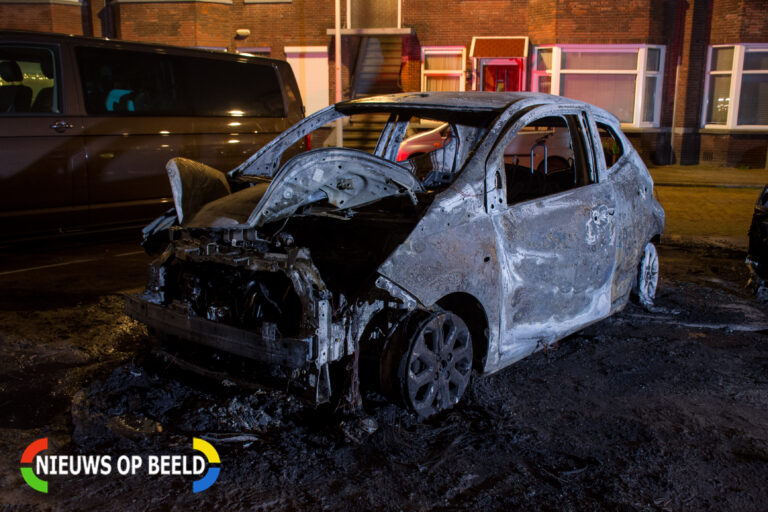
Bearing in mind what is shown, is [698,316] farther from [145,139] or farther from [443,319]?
[145,139]

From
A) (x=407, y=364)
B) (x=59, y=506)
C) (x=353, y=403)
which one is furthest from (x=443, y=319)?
(x=59, y=506)

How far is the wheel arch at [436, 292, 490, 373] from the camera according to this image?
3.97 metres

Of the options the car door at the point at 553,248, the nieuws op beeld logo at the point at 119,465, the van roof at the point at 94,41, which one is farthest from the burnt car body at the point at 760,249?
the van roof at the point at 94,41

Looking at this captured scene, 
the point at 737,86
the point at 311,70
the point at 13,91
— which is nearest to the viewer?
the point at 13,91

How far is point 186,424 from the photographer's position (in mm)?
3654

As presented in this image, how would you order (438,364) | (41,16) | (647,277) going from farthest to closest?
(41,16) < (647,277) < (438,364)

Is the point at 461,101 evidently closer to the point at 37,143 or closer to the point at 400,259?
the point at 400,259

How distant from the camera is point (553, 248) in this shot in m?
4.34

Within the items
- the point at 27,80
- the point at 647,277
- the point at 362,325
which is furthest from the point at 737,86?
the point at 362,325

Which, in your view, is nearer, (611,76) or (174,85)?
(174,85)

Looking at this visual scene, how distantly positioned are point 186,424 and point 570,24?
20198 mm

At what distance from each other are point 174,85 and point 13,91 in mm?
1810

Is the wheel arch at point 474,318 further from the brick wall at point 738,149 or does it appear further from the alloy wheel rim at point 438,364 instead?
the brick wall at point 738,149

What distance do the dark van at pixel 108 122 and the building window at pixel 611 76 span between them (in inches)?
581
